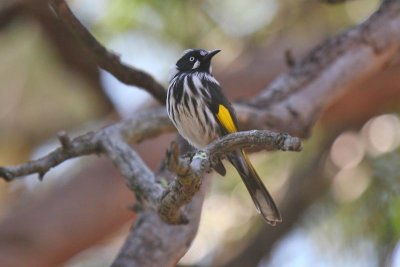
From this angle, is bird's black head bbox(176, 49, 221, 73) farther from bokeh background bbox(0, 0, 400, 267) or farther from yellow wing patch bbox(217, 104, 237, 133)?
bokeh background bbox(0, 0, 400, 267)

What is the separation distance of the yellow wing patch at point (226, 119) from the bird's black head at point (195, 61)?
1.37ft

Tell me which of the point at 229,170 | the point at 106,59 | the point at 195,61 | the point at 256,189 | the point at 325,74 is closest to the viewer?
the point at 256,189

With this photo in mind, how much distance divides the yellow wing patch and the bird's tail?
0.16 meters

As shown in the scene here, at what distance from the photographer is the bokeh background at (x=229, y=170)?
18.7ft

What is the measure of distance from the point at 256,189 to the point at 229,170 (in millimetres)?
2774

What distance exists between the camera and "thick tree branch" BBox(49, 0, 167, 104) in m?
3.69

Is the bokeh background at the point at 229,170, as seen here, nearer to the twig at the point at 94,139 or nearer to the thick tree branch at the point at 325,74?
the thick tree branch at the point at 325,74

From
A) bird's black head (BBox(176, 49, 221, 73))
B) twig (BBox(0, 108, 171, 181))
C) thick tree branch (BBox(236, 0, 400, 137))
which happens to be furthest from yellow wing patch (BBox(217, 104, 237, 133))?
thick tree branch (BBox(236, 0, 400, 137))

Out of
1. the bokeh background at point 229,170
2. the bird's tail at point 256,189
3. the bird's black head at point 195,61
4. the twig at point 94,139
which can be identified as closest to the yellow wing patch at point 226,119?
the bird's tail at point 256,189

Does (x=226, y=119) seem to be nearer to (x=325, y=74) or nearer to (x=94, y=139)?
(x=94, y=139)

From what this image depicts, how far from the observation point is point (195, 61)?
427 centimetres

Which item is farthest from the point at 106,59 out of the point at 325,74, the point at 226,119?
the point at 325,74

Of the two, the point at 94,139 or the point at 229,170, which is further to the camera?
the point at 229,170

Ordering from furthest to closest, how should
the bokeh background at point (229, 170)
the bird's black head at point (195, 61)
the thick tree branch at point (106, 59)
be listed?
the bokeh background at point (229, 170) < the bird's black head at point (195, 61) < the thick tree branch at point (106, 59)
